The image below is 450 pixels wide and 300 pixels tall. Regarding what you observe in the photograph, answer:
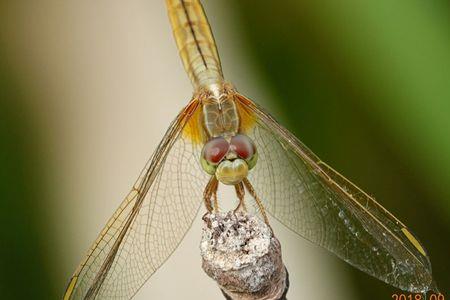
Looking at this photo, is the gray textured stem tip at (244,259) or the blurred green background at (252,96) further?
the blurred green background at (252,96)

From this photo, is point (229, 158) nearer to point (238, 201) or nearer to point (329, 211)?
point (238, 201)

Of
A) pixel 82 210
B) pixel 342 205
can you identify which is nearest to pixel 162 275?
pixel 82 210

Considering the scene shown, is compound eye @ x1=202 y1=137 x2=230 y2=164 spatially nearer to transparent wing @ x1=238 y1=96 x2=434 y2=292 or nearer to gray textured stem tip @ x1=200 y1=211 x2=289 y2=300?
transparent wing @ x1=238 y1=96 x2=434 y2=292

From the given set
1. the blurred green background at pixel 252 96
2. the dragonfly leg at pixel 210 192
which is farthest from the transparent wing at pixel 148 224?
the blurred green background at pixel 252 96

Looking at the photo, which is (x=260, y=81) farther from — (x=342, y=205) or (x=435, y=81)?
(x=435, y=81)

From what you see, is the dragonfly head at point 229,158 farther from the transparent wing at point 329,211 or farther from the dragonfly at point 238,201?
the transparent wing at point 329,211

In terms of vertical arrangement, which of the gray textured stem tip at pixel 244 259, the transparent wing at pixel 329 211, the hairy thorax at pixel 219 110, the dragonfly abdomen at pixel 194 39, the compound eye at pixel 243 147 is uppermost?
the dragonfly abdomen at pixel 194 39

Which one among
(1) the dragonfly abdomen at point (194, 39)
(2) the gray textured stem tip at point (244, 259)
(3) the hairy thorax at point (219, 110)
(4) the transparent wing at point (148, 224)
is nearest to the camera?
(2) the gray textured stem tip at point (244, 259)

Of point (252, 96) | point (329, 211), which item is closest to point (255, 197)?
point (329, 211)
